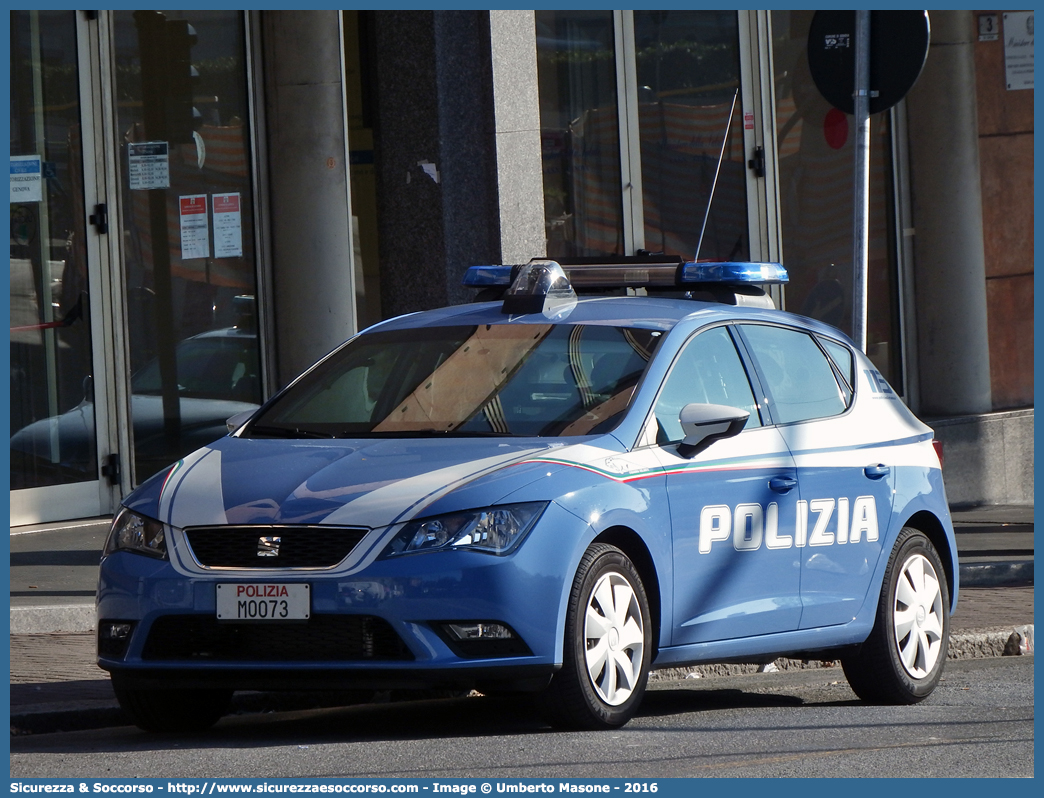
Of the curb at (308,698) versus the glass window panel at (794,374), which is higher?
the glass window panel at (794,374)

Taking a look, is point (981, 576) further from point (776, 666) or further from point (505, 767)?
point (505, 767)

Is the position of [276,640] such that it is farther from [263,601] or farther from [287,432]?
[287,432]

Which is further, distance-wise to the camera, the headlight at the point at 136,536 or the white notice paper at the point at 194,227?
the white notice paper at the point at 194,227

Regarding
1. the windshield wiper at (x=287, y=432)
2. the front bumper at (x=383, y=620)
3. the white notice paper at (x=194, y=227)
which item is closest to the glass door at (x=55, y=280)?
the white notice paper at (x=194, y=227)

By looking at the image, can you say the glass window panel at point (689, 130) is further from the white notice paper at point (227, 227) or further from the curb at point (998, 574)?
the curb at point (998, 574)

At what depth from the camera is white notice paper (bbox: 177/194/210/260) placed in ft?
41.0

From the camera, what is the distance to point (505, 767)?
18.3 ft

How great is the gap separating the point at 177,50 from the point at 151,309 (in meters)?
1.80

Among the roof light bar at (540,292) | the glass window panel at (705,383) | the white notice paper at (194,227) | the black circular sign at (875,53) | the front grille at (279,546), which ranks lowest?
the front grille at (279,546)

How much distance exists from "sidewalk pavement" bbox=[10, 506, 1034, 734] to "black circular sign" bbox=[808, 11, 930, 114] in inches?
119

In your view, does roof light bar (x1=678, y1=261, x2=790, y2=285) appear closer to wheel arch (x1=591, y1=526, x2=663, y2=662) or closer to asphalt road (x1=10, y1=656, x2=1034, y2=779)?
wheel arch (x1=591, y1=526, x2=663, y2=662)

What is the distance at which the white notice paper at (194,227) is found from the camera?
12.5m

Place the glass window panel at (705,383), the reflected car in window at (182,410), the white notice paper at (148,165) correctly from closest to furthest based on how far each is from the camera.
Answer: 1. the glass window panel at (705,383)
2. the reflected car in window at (182,410)
3. the white notice paper at (148,165)

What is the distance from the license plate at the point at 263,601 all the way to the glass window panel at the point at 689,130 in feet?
Answer: 30.3
